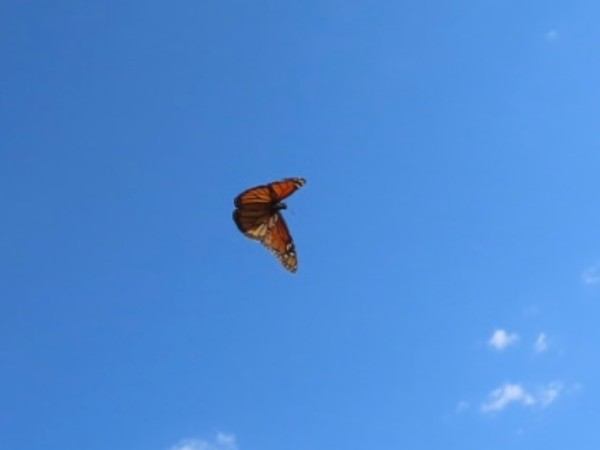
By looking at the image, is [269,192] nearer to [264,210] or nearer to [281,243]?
[264,210]

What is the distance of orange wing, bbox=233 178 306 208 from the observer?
59.1 feet

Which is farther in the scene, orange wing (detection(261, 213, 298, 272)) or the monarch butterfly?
orange wing (detection(261, 213, 298, 272))

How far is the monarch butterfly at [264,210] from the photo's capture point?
18047mm

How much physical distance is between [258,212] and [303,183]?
1000 mm

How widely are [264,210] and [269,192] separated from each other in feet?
1.22

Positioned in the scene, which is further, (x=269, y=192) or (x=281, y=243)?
(x=281, y=243)

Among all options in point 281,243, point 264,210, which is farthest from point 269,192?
point 281,243

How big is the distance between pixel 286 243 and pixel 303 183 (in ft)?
5.58

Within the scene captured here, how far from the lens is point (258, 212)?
723 inches

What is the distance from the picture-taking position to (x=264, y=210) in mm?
18359

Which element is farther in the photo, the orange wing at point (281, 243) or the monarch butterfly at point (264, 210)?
the orange wing at point (281, 243)

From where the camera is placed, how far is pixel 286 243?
757 inches

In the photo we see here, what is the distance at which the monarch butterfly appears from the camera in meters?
18.0

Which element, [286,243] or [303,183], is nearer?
[303,183]
